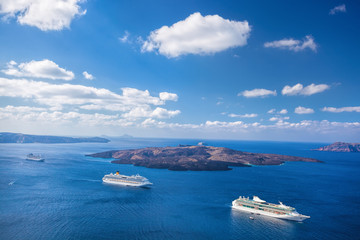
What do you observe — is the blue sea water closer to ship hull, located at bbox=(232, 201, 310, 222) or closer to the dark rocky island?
ship hull, located at bbox=(232, 201, 310, 222)

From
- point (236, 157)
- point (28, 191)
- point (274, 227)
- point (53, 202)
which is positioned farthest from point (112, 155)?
point (274, 227)

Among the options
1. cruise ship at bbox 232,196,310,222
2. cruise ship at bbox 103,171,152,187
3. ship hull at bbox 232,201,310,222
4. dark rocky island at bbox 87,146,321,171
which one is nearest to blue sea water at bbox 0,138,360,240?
ship hull at bbox 232,201,310,222

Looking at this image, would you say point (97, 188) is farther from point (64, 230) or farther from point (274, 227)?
point (274, 227)

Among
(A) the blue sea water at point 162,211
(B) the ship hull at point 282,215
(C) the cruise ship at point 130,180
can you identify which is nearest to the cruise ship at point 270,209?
(B) the ship hull at point 282,215

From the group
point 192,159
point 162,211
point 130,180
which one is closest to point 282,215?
point 162,211

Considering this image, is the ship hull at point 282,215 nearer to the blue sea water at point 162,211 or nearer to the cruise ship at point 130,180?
the blue sea water at point 162,211
